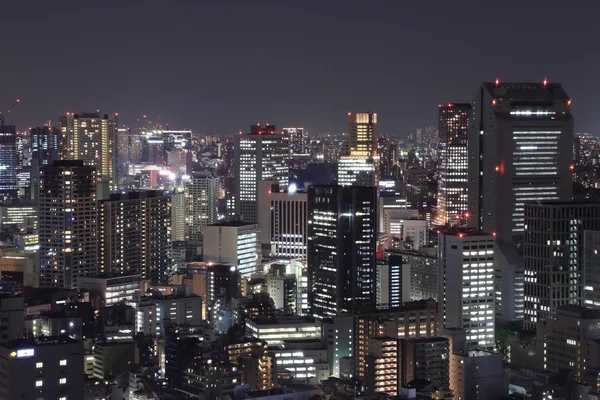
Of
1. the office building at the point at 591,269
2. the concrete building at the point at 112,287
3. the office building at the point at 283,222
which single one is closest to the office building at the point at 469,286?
the office building at the point at 591,269

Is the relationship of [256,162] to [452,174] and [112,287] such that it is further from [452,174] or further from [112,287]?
[112,287]

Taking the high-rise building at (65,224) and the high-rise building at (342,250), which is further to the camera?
the high-rise building at (65,224)

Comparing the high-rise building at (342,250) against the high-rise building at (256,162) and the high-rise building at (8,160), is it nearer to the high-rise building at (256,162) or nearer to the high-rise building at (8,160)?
the high-rise building at (256,162)

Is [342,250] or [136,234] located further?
[136,234]

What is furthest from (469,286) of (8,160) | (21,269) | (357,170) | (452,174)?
(8,160)

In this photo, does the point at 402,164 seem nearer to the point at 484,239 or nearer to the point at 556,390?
the point at 484,239

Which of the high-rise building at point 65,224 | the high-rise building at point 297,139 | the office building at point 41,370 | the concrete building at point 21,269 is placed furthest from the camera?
the high-rise building at point 297,139
